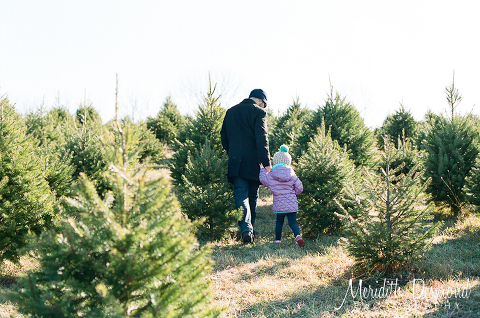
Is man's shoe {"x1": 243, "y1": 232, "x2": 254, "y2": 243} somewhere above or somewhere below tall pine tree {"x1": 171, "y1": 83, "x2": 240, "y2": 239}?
below

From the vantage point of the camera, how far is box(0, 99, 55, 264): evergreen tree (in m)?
4.05

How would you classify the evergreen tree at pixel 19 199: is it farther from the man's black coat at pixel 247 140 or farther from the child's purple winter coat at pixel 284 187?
the child's purple winter coat at pixel 284 187

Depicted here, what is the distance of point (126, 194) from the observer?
75.8 inches

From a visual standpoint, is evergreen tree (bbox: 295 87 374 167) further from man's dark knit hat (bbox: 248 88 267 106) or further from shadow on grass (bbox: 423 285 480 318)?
shadow on grass (bbox: 423 285 480 318)

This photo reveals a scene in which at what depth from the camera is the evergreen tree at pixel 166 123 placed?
16.8m

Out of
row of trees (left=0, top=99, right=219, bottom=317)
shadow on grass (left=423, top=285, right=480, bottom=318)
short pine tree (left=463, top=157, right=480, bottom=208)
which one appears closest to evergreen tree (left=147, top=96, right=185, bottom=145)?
short pine tree (left=463, top=157, right=480, bottom=208)

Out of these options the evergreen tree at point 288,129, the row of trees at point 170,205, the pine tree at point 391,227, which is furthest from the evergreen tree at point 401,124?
the pine tree at point 391,227

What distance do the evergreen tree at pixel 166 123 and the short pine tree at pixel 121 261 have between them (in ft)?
46.9

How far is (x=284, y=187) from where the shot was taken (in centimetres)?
524

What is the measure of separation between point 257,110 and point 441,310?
3659 millimetres

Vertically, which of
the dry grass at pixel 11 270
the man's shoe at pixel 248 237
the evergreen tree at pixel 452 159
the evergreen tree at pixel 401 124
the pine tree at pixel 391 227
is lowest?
the dry grass at pixel 11 270

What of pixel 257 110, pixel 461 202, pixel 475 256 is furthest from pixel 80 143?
pixel 461 202

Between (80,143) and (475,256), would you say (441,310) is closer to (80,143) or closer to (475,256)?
(475,256)

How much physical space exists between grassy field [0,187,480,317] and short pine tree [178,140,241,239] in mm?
369
